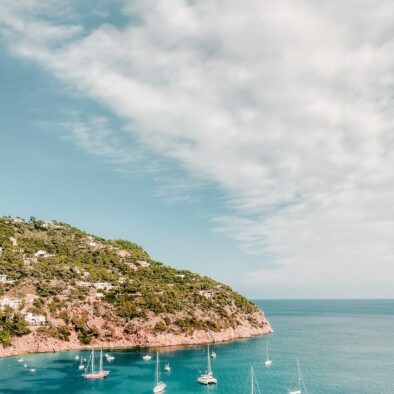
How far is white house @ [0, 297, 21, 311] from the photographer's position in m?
107

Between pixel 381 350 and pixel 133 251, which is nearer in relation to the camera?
pixel 381 350

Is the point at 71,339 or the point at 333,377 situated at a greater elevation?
the point at 71,339

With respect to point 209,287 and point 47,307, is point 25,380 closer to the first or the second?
point 47,307

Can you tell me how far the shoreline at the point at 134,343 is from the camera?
9894 centimetres

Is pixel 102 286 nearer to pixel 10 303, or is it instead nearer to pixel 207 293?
pixel 10 303

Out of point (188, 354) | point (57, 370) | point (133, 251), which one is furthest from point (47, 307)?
point (133, 251)

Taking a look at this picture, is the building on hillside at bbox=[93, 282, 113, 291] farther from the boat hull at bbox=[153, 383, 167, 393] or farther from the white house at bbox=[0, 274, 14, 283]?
the boat hull at bbox=[153, 383, 167, 393]

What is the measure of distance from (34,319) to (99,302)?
64.7 feet

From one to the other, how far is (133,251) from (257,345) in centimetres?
8169

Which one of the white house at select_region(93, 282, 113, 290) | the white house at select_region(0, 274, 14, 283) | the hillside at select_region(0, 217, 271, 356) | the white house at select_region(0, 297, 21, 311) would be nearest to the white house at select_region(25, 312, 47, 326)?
the hillside at select_region(0, 217, 271, 356)

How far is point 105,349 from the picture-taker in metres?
107

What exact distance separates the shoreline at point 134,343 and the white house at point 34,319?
3729 mm

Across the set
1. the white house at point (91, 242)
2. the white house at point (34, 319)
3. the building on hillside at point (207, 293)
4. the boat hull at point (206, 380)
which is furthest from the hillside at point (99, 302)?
the boat hull at point (206, 380)

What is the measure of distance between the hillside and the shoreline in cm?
25
